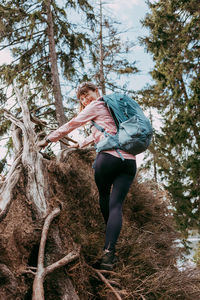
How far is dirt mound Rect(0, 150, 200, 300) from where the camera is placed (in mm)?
2203

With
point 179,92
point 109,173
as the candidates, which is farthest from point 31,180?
point 179,92

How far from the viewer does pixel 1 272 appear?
1.98 metres

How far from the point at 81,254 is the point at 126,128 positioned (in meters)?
1.22

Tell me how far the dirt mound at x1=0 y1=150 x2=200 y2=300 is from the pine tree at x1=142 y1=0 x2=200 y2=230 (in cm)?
1001

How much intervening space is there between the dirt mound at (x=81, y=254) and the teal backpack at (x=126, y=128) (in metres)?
0.94

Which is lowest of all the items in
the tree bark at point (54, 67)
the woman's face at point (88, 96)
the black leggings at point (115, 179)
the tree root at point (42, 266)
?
the tree root at point (42, 266)

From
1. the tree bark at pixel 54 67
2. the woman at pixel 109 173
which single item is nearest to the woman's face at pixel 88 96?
the woman at pixel 109 173

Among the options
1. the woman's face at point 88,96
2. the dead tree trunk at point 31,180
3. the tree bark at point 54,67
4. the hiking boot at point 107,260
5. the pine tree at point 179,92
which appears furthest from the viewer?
the pine tree at point 179,92

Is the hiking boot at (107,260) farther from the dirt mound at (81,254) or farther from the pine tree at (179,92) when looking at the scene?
the pine tree at (179,92)

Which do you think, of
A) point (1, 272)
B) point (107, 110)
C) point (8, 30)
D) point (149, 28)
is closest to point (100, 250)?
point (1, 272)

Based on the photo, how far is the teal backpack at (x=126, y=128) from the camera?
2540 mm

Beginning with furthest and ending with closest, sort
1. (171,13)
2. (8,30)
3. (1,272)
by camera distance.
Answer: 1. (171,13)
2. (8,30)
3. (1,272)

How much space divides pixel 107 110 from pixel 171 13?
39.6ft

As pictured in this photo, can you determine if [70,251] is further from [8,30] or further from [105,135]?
[8,30]
